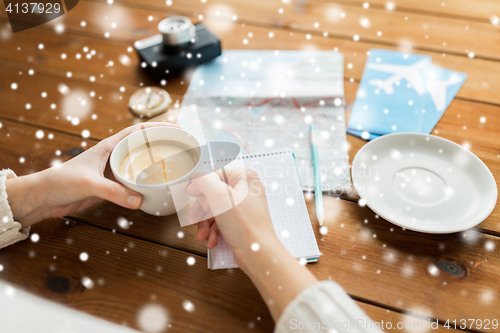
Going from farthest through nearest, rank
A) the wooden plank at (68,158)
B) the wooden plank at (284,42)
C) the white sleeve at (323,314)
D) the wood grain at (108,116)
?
1. the wooden plank at (284,42)
2. the wood grain at (108,116)
3. the wooden plank at (68,158)
4. the white sleeve at (323,314)

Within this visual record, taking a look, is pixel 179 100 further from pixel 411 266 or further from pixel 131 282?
pixel 411 266

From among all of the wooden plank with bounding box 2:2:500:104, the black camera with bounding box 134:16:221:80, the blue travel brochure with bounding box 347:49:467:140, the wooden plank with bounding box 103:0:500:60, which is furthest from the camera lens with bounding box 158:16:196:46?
the blue travel brochure with bounding box 347:49:467:140

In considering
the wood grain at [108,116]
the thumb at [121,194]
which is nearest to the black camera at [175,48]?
the wood grain at [108,116]

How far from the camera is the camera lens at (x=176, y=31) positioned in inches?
39.5

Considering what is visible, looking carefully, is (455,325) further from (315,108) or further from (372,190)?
(315,108)

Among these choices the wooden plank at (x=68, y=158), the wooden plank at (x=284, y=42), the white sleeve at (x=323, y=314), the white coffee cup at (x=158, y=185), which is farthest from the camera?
the wooden plank at (x=284, y=42)

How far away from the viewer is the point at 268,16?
4.14 ft

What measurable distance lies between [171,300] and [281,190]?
303 millimetres

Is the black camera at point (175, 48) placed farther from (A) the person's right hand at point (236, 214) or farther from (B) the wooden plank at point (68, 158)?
(A) the person's right hand at point (236, 214)

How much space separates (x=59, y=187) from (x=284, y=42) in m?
0.82

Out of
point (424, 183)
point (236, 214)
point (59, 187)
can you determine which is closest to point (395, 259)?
point (424, 183)

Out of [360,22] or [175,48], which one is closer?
[175,48]

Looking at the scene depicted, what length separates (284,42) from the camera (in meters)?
1.16

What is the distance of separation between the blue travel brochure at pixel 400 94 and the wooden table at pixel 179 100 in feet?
0.10
